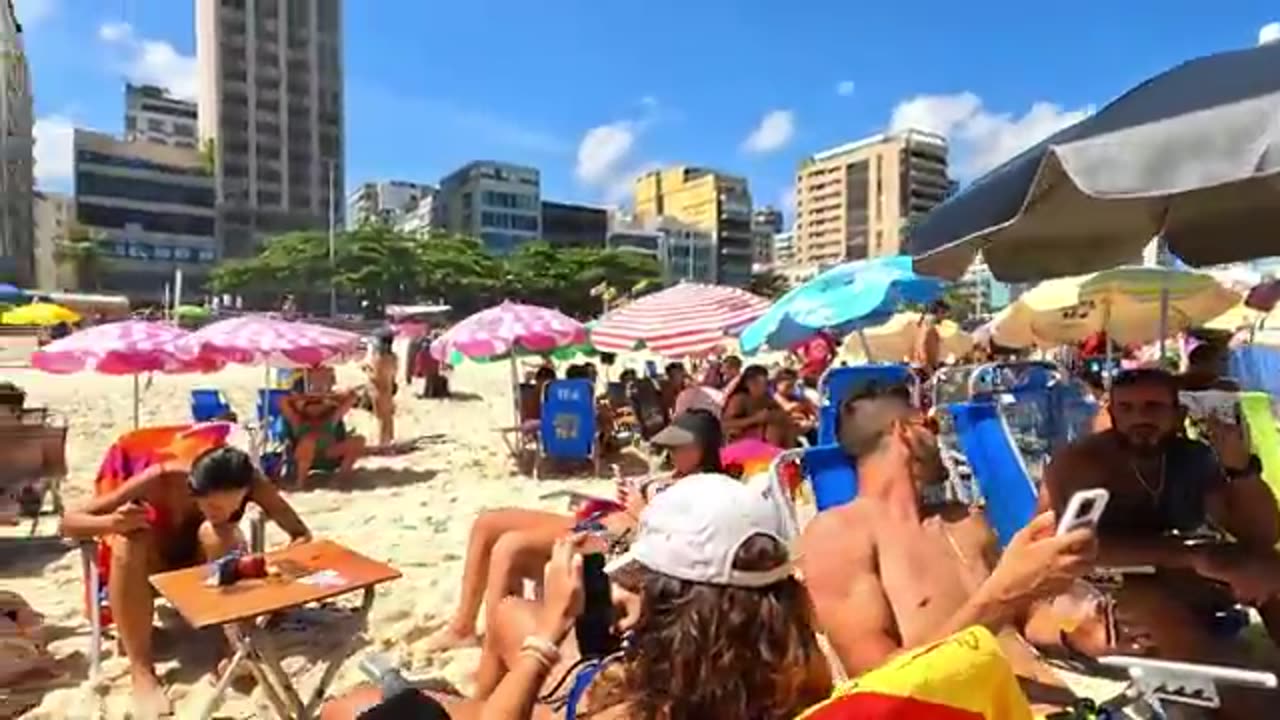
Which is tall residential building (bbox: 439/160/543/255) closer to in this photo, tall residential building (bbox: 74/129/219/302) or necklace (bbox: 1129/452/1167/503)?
tall residential building (bbox: 74/129/219/302)

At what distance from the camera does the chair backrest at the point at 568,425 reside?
28.0 feet

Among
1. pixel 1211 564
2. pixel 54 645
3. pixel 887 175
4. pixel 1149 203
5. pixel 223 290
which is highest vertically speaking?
pixel 887 175

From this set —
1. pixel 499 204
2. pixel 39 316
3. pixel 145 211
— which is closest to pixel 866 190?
pixel 499 204

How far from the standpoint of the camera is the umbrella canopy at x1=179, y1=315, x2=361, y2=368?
762cm

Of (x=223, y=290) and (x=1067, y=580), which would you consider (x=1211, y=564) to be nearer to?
(x=1067, y=580)

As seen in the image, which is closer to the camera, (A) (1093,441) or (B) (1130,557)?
(B) (1130,557)

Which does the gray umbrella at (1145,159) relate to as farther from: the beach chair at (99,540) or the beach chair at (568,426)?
the beach chair at (568,426)

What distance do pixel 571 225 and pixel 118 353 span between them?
84.2m

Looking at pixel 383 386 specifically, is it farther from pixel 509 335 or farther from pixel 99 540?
pixel 99 540

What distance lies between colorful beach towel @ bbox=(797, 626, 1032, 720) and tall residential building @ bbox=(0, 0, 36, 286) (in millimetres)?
63785

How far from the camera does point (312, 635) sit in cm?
321

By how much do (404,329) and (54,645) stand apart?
27328 millimetres

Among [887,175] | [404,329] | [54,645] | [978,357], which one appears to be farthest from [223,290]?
[887,175]

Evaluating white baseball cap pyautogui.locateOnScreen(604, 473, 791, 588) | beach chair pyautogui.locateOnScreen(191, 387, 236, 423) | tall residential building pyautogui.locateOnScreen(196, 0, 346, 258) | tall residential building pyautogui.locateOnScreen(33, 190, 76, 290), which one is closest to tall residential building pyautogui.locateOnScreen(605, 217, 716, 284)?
tall residential building pyautogui.locateOnScreen(196, 0, 346, 258)
